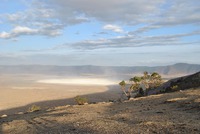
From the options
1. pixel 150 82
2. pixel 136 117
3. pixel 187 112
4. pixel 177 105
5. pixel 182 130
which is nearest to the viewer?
pixel 182 130

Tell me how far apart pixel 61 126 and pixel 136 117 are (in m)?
5.16

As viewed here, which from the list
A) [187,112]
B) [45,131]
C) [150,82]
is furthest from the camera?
[150,82]

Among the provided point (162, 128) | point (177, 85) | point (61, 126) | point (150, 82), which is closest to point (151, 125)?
point (162, 128)

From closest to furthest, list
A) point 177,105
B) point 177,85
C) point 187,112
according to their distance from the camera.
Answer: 1. point 187,112
2. point 177,105
3. point 177,85

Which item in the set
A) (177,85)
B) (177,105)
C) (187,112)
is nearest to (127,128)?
(187,112)

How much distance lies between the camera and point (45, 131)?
20438mm

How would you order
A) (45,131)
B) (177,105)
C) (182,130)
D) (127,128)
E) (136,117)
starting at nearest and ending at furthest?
(182,130)
(127,128)
(45,131)
(136,117)
(177,105)

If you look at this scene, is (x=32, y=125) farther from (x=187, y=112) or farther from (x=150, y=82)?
(x=150, y=82)

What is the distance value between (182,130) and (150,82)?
4973 centimetres

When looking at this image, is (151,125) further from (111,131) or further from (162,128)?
(111,131)

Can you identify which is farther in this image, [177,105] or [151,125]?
[177,105]

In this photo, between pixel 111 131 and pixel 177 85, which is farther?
pixel 177 85

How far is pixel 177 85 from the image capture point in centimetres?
5588

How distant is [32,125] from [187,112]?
1121cm
